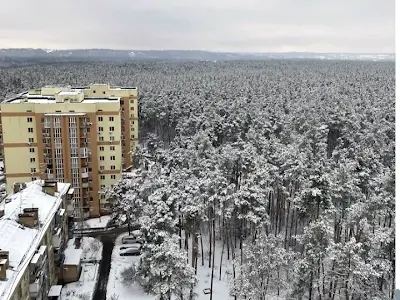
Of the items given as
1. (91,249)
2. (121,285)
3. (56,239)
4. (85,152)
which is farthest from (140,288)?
(85,152)

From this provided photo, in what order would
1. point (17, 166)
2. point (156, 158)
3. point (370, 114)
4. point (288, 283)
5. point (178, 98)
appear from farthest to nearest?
1. point (178, 98)
2. point (370, 114)
3. point (156, 158)
4. point (17, 166)
5. point (288, 283)

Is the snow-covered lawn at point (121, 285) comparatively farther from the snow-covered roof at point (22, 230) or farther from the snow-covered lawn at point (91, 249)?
the snow-covered roof at point (22, 230)

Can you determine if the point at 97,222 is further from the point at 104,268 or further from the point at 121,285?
the point at 121,285

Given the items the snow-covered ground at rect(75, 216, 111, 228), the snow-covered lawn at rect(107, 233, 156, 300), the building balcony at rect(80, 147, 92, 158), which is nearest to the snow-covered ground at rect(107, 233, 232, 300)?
the snow-covered lawn at rect(107, 233, 156, 300)

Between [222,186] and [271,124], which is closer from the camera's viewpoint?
[222,186]

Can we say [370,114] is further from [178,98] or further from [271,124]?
[178,98]

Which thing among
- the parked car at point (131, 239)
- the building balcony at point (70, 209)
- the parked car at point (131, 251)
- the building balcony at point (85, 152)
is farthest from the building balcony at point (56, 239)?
the building balcony at point (85, 152)

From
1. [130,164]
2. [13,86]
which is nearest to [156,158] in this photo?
[130,164]
